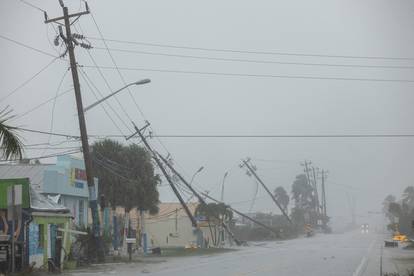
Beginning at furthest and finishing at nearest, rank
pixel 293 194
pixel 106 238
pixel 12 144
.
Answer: pixel 293 194 → pixel 106 238 → pixel 12 144

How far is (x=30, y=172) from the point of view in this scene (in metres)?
38.8

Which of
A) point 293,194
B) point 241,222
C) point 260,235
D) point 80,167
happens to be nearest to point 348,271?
point 80,167

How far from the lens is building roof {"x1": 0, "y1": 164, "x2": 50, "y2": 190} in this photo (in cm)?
3812

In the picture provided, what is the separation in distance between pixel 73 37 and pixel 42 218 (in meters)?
9.47

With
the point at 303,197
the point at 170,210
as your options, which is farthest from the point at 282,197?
the point at 170,210

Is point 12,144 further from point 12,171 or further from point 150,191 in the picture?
point 150,191

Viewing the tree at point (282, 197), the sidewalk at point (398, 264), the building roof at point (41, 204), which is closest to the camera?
the sidewalk at point (398, 264)

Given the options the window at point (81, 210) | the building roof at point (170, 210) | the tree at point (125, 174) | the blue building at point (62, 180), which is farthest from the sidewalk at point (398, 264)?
the building roof at point (170, 210)

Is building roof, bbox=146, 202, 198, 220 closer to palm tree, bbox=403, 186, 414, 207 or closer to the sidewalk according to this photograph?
the sidewalk

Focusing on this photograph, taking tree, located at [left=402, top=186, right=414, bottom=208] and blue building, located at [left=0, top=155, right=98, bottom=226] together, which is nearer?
blue building, located at [left=0, top=155, right=98, bottom=226]

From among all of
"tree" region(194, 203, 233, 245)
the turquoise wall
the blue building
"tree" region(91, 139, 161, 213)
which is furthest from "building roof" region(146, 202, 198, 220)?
the turquoise wall

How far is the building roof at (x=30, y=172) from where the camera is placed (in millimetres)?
38125

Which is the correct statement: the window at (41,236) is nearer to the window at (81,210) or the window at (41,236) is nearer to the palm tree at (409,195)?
the window at (81,210)

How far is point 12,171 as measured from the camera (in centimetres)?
4003
